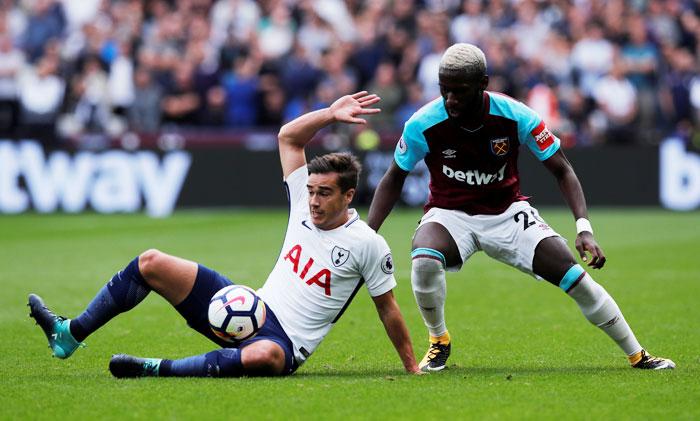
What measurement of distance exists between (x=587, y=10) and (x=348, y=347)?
16.7 metres

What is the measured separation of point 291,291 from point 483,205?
1.53 m

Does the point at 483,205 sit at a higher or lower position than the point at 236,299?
higher

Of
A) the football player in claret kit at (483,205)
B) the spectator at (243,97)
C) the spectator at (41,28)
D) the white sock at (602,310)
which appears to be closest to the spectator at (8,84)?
the spectator at (41,28)

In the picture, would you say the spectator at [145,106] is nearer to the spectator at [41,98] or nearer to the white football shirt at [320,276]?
the spectator at [41,98]

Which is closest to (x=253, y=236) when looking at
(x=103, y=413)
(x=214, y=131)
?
(x=214, y=131)

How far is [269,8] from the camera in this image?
88.0 ft

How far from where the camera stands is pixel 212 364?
7.61 m

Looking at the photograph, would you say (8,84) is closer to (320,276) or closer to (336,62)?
(336,62)

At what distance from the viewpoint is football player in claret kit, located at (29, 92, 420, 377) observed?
25.1 feet

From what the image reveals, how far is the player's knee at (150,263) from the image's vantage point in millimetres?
7613

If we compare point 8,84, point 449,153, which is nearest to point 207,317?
point 449,153

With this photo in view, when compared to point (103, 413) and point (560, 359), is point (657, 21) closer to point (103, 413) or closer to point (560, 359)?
point (560, 359)

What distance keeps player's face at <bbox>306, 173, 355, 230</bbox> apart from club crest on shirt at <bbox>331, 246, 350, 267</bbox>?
0.18 meters

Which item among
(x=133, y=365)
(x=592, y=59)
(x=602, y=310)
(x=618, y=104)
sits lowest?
(x=618, y=104)
